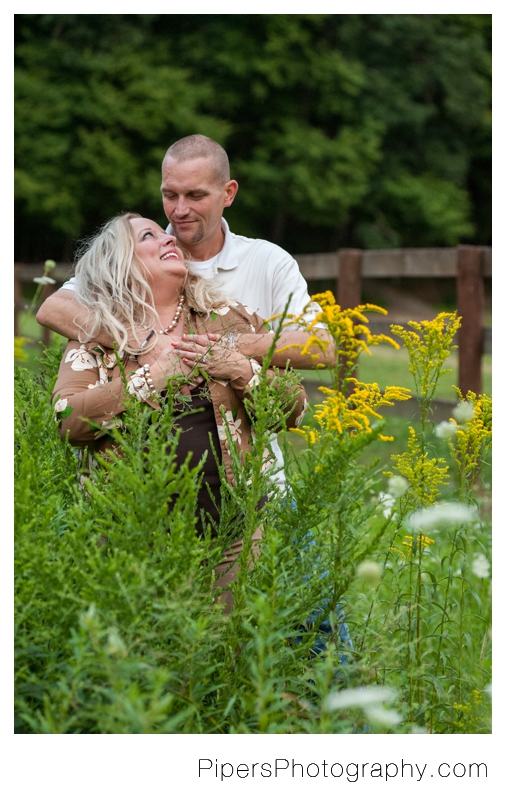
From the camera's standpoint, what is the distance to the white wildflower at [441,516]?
2182mm

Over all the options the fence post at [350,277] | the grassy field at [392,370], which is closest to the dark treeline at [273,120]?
the grassy field at [392,370]

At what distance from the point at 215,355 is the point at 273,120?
23.2 m

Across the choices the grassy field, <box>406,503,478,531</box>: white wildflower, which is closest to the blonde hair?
<box>406,503,478,531</box>: white wildflower

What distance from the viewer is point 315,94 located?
2438 cm

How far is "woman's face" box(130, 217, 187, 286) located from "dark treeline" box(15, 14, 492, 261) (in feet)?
55.7

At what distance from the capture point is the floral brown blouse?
243 cm

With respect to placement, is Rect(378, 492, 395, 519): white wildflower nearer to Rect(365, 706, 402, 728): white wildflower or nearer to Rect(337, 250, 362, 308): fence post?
Rect(365, 706, 402, 728): white wildflower

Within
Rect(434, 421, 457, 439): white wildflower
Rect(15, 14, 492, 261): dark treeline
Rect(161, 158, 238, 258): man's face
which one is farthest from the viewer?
Rect(15, 14, 492, 261): dark treeline

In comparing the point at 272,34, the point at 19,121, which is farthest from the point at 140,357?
the point at 272,34

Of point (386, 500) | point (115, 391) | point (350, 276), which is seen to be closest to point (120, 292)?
point (115, 391)

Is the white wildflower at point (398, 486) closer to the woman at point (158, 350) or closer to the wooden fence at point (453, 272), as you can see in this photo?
the woman at point (158, 350)

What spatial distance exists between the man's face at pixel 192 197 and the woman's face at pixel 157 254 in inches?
13.3

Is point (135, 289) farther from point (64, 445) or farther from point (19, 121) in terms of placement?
point (19, 121)
